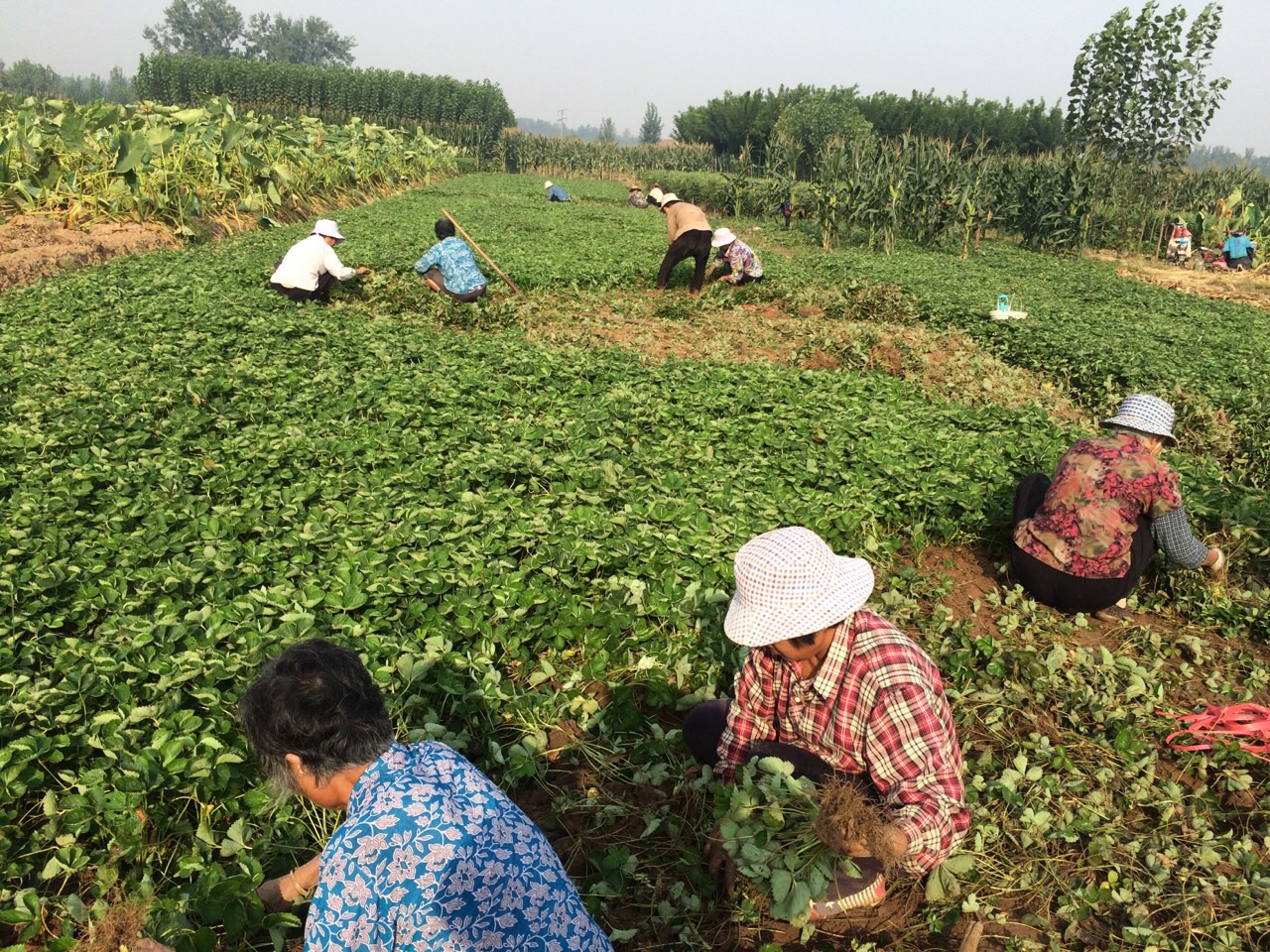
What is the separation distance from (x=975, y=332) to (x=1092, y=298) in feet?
11.3

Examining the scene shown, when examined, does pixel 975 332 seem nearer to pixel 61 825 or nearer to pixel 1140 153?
pixel 61 825

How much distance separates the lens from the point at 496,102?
61.5 m

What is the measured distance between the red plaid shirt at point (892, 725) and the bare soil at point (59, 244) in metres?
10.2

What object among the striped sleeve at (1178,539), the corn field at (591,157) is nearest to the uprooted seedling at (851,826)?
the striped sleeve at (1178,539)

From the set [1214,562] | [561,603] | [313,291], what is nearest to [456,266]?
[313,291]

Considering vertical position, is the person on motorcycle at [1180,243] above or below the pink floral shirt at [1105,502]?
above

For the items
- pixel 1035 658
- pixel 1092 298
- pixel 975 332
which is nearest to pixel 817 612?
pixel 1035 658

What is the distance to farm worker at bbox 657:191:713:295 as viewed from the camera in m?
11.1

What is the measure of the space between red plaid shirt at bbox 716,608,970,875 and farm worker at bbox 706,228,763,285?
979cm

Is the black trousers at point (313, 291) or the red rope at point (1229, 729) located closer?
the red rope at point (1229, 729)

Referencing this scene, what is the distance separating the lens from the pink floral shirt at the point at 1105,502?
13.3ft

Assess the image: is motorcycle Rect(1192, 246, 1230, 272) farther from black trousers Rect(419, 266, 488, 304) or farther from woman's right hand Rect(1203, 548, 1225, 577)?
woman's right hand Rect(1203, 548, 1225, 577)

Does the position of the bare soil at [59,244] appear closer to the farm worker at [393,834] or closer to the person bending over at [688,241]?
the person bending over at [688,241]

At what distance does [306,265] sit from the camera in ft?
28.9
